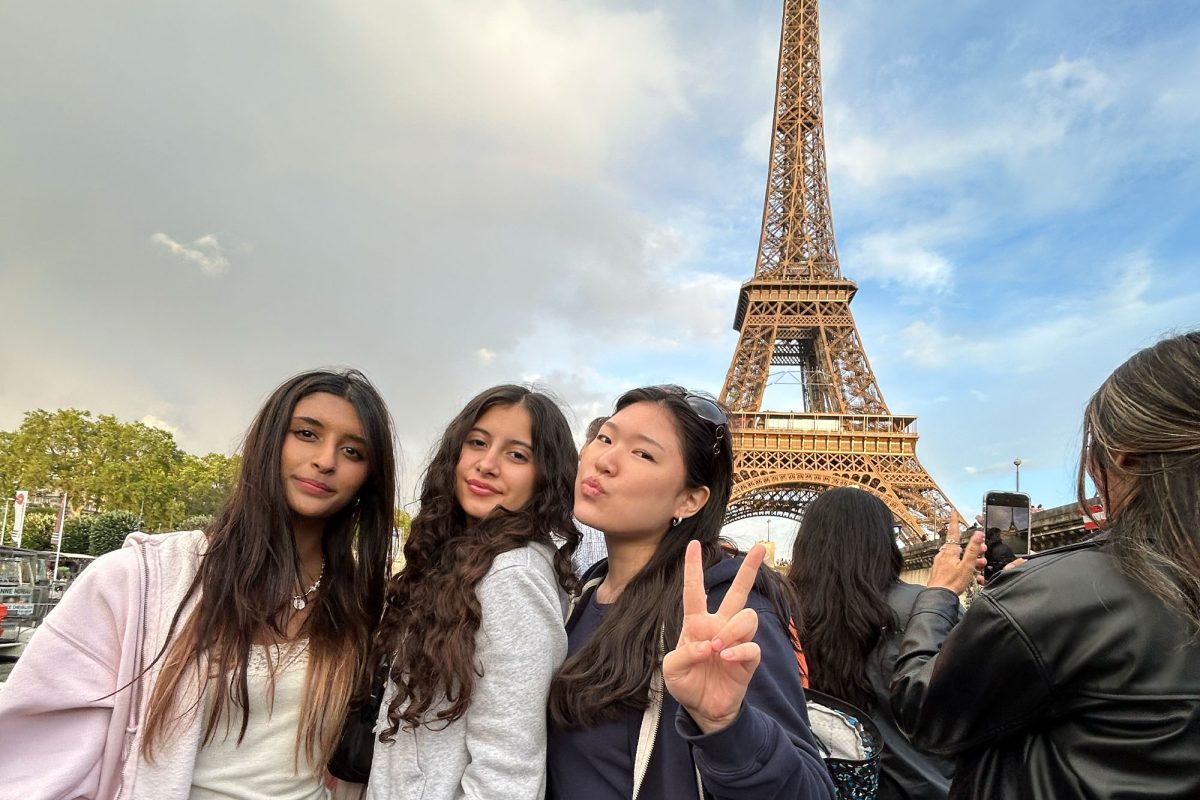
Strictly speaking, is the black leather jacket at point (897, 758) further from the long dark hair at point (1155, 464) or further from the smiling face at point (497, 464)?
the smiling face at point (497, 464)

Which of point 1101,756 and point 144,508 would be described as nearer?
point 1101,756

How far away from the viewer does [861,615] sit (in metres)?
3.00

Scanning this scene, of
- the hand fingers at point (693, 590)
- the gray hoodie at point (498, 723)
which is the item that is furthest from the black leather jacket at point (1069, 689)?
the gray hoodie at point (498, 723)

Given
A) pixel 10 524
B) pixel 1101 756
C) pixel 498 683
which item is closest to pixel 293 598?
pixel 498 683

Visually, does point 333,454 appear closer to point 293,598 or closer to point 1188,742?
point 293,598

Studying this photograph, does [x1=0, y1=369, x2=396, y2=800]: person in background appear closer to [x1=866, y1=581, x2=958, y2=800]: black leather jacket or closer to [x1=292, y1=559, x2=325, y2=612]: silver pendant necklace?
[x1=292, y1=559, x2=325, y2=612]: silver pendant necklace

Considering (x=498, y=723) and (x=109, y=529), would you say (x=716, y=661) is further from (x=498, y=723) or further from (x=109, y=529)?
(x=109, y=529)

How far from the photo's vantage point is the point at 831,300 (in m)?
33.0

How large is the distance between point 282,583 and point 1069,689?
1.98m

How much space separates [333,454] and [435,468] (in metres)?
0.33

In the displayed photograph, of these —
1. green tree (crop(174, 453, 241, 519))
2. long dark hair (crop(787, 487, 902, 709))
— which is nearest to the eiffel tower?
green tree (crop(174, 453, 241, 519))

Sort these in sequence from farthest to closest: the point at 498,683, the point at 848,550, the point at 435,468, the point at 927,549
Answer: the point at 927,549 < the point at 848,550 < the point at 435,468 < the point at 498,683

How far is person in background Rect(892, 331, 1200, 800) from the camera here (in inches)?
53.8

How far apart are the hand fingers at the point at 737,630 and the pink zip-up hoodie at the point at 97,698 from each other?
1368 mm
